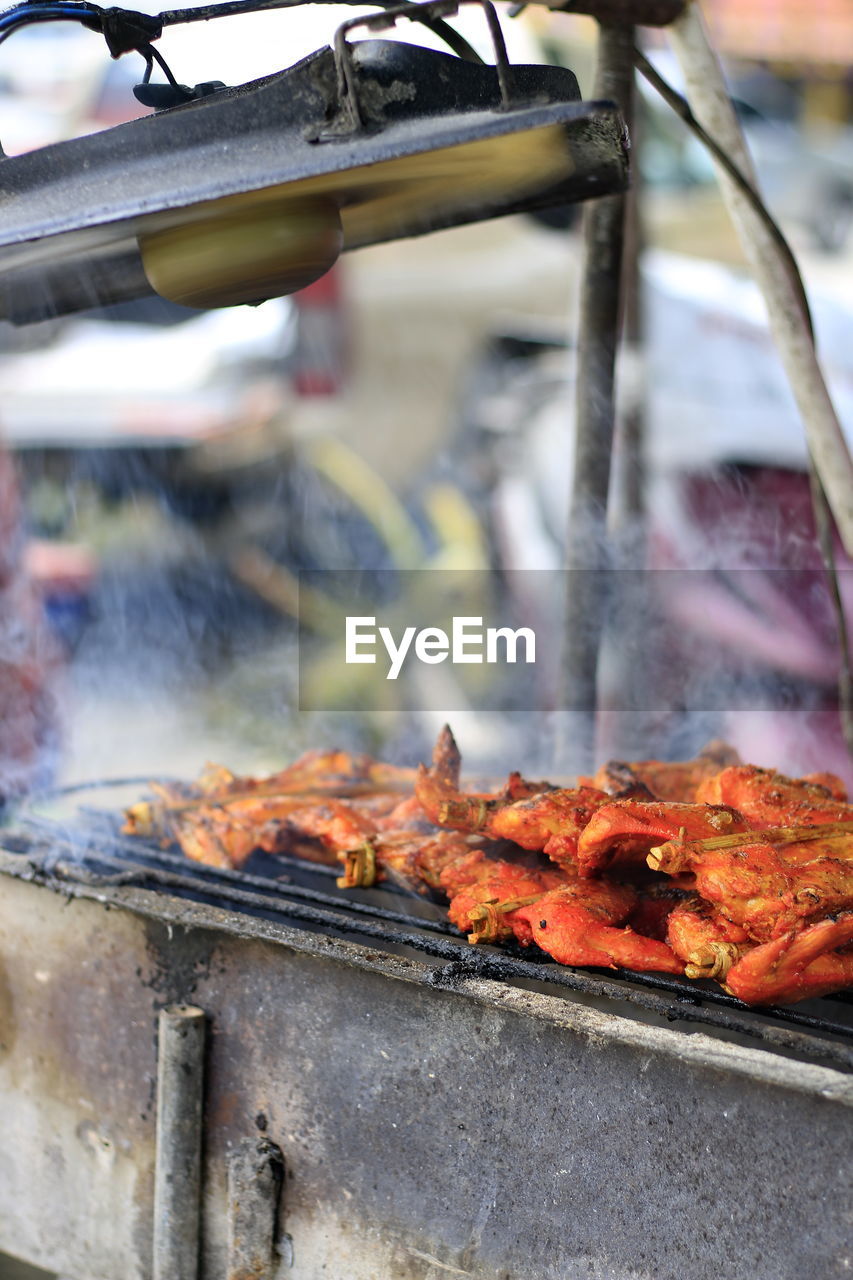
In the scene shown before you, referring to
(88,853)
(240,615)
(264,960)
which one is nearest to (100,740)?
(240,615)

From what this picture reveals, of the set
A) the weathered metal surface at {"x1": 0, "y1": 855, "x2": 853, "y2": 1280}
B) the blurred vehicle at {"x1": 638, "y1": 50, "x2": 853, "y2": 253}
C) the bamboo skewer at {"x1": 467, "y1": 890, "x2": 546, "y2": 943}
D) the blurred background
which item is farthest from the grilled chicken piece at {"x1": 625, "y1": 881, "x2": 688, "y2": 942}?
the blurred vehicle at {"x1": 638, "y1": 50, "x2": 853, "y2": 253}

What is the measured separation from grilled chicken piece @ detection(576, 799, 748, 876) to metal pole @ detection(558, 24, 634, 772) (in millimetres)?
1411

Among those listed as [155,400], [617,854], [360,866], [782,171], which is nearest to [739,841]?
→ [617,854]

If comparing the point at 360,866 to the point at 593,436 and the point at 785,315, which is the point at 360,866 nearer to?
the point at 593,436

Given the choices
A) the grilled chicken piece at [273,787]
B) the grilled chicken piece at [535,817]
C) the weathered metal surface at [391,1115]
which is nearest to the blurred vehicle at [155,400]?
the grilled chicken piece at [273,787]

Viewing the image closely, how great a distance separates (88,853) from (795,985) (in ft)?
5.53

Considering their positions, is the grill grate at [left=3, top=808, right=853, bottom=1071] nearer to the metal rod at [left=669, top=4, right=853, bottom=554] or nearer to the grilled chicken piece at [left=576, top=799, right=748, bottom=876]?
the grilled chicken piece at [left=576, top=799, right=748, bottom=876]

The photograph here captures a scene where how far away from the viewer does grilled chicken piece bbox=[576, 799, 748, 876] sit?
2129 mm

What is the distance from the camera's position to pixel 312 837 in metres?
2.81

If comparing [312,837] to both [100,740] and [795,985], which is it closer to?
[795,985]

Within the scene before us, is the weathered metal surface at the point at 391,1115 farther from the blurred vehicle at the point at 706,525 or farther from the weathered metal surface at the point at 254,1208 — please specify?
the blurred vehicle at the point at 706,525

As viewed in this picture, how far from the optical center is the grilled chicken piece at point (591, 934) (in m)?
2.08

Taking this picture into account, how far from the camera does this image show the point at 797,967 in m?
1.91

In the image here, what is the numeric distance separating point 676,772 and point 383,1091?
113 centimetres
